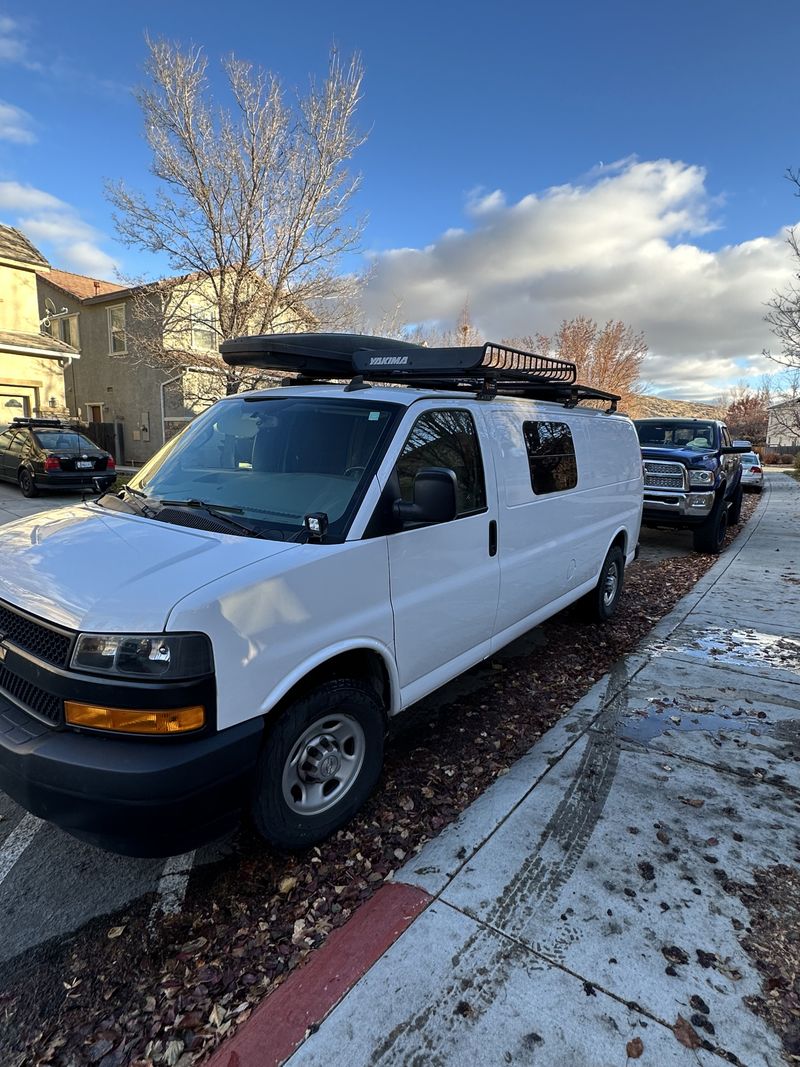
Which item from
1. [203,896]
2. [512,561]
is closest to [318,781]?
[203,896]

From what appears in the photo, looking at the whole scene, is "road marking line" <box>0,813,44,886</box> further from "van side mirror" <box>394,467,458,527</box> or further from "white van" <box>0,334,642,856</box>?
"van side mirror" <box>394,467,458,527</box>

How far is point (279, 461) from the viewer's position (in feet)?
10.2

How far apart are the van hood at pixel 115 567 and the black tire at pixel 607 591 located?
4072mm

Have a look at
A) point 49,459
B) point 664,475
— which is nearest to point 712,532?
point 664,475

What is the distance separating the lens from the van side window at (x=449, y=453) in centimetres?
299

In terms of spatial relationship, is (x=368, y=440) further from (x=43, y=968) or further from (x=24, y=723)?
(x=43, y=968)

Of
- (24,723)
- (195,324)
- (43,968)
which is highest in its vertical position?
(195,324)

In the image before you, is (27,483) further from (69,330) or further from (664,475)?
(664,475)

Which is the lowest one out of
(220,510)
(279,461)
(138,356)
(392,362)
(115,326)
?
(220,510)

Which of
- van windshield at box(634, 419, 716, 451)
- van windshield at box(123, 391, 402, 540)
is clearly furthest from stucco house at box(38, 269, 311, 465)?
van windshield at box(123, 391, 402, 540)

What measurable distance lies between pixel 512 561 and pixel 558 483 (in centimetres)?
99

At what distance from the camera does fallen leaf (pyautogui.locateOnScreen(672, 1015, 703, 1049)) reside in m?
1.81

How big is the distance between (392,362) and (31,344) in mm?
18695

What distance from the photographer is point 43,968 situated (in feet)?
6.98
